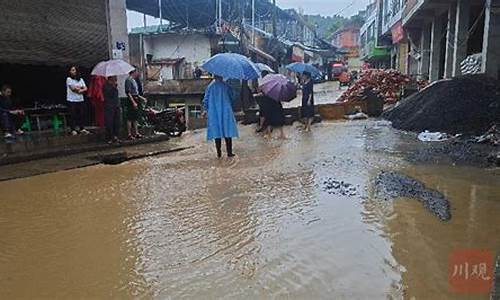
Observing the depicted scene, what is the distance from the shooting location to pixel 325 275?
3734 millimetres

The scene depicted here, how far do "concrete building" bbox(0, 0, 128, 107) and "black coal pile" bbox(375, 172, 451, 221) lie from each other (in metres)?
7.93

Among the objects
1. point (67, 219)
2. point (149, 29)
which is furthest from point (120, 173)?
point (149, 29)

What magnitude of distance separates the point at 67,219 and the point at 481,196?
521cm

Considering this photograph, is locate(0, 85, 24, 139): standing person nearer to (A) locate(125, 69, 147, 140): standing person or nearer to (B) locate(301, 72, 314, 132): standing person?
(A) locate(125, 69, 147, 140): standing person

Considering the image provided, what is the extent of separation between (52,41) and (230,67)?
4.67m

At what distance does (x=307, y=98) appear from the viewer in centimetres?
1377

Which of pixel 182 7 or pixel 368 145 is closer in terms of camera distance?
pixel 368 145

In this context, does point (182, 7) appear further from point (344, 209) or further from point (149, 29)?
point (344, 209)

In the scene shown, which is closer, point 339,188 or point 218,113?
point 339,188

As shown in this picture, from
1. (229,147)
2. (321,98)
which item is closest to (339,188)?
(229,147)

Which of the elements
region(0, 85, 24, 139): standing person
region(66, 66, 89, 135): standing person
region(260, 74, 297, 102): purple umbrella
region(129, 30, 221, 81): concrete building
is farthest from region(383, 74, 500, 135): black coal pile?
region(129, 30, 221, 81): concrete building

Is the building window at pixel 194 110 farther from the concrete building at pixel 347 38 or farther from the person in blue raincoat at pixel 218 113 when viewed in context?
the concrete building at pixel 347 38

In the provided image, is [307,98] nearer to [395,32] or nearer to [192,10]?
[192,10]

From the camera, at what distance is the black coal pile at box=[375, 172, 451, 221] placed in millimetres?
5352
